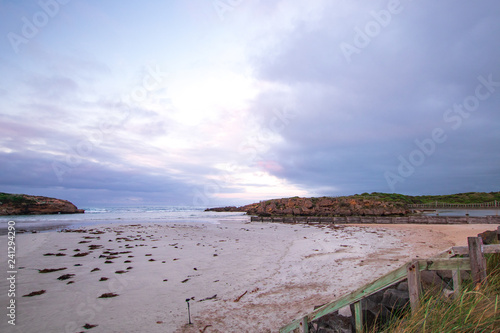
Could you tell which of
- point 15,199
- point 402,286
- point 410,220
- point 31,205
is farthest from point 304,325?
point 15,199

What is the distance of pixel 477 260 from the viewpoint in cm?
333

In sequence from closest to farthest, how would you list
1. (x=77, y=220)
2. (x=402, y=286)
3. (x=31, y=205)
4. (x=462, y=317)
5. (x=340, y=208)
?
(x=462, y=317)
(x=402, y=286)
(x=77, y=220)
(x=340, y=208)
(x=31, y=205)

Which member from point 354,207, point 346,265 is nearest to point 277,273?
point 346,265

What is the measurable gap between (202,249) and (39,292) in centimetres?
774

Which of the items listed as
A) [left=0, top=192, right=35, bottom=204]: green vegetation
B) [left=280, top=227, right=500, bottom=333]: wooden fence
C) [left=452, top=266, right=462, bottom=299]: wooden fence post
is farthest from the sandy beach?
[left=0, top=192, right=35, bottom=204]: green vegetation

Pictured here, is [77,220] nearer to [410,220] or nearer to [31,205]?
[31,205]

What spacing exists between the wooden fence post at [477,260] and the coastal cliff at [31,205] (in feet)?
233

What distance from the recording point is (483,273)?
3.33 meters

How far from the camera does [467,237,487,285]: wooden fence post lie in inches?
130

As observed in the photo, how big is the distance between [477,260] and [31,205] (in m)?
75.5

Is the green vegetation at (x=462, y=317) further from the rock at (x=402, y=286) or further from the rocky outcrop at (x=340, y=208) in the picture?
the rocky outcrop at (x=340, y=208)

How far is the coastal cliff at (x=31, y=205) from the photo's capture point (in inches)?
2122

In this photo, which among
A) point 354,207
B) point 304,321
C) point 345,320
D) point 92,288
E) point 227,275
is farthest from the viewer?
point 354,207

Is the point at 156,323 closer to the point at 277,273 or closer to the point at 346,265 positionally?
the point at 277,273
